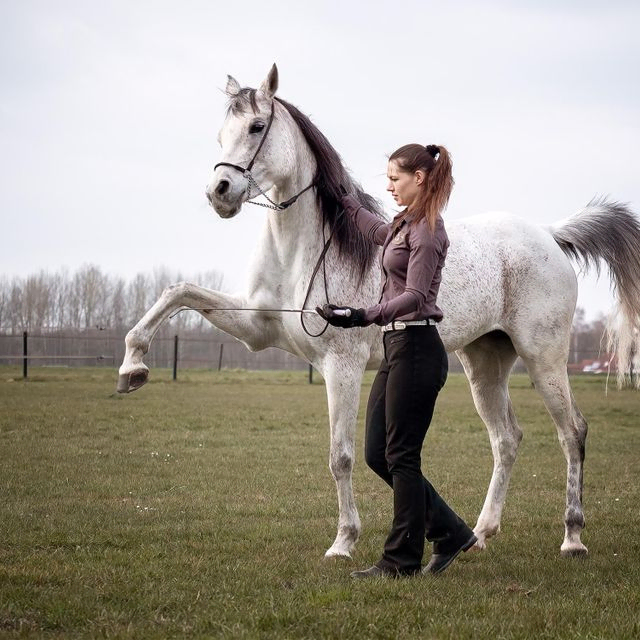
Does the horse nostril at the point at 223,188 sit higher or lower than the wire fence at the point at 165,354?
higher

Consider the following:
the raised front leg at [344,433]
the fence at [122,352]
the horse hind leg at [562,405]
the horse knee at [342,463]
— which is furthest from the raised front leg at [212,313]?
the fence at [122,352]

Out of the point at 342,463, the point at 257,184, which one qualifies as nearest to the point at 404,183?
the point at 257,184

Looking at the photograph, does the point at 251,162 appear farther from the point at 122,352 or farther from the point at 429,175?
the point at 122,352

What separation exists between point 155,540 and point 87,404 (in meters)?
12.1

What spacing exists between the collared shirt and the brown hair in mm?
83

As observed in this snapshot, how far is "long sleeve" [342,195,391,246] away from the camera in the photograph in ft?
16.7

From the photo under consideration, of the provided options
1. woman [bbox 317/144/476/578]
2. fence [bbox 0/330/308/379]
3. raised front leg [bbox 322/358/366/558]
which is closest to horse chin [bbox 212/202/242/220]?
woman [bbox 317/144/476/578]

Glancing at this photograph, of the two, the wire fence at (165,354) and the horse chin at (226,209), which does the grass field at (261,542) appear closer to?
the horse chin at (226,209)

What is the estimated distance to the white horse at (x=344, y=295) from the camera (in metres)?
5.22

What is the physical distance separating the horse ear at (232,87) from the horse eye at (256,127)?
11.7 inches

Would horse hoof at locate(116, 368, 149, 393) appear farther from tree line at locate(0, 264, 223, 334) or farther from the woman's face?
tree line at locate(0, 264, 223, 334)

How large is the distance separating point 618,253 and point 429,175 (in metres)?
3.44

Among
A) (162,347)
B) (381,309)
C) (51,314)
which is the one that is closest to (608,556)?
(381,309)

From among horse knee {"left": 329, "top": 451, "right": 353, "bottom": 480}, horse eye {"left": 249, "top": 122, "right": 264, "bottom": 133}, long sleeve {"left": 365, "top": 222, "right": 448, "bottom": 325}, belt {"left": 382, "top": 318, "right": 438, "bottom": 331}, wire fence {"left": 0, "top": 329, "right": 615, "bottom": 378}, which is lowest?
wire fence {"left": 0, "top": 329, "right": 615, "bottom": 378}
